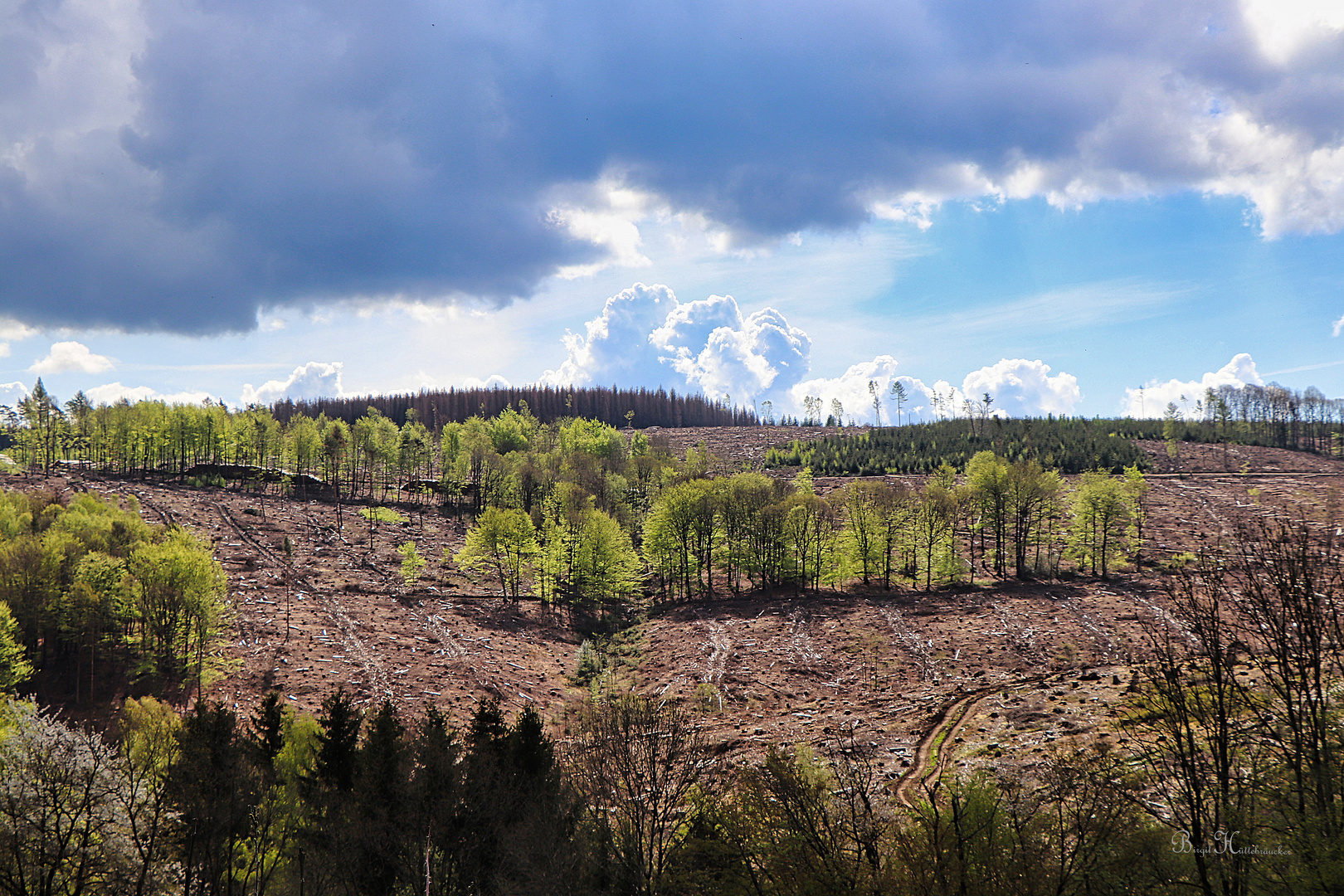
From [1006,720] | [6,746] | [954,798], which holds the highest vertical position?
[954,798]

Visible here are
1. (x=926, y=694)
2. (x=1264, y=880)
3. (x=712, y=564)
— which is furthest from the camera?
(x=712, y=564)

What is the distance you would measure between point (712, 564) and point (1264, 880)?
243ft

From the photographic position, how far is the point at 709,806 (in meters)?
27.3

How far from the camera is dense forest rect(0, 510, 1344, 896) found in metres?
21.8

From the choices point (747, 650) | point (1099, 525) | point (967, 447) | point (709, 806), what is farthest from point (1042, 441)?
point (709, 806)

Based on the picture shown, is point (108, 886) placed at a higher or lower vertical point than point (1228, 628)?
lower

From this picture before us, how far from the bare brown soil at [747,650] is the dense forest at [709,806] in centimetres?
544

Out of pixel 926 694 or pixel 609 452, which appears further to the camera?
pixel 609 452

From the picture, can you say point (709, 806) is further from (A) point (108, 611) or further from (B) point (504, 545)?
(A) point (108, 611)

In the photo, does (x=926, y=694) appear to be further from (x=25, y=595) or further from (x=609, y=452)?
(x=609, y=452)

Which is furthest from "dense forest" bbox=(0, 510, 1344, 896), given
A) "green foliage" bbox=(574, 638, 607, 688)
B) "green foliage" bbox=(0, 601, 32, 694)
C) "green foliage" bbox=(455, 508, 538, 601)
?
"green foliage" bbox=(455, 508, 538, 601)

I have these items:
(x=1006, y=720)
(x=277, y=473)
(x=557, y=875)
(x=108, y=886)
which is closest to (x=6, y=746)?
(x=108, y=886)

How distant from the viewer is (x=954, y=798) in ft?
66.3

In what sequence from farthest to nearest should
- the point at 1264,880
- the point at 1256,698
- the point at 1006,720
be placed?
the point at 1006,720 → the point at 1256,698 → the point at 1264,880
